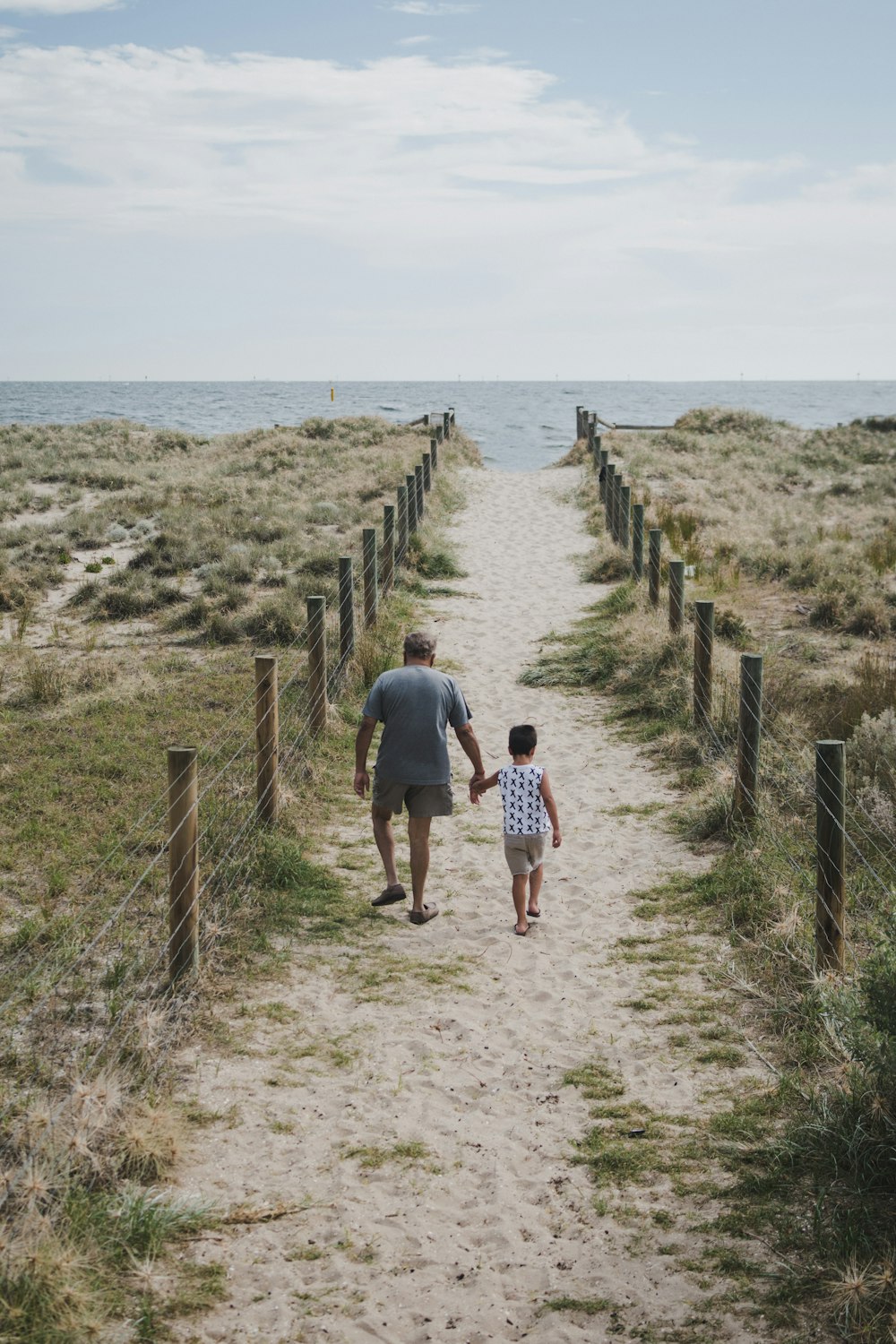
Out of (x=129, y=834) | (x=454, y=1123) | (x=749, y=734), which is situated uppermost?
(x=749, y=734)

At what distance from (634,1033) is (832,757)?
169cm

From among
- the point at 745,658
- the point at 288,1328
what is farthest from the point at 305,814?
the point at 288,1328

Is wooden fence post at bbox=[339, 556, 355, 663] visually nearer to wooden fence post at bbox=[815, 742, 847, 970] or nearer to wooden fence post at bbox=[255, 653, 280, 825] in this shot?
wooden fence post at bbox=[255, 653, 280, 825]

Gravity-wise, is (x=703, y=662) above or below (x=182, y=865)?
above

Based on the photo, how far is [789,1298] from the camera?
381cm

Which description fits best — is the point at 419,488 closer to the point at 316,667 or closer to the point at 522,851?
the point at 316,667

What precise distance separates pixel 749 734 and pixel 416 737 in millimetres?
2649

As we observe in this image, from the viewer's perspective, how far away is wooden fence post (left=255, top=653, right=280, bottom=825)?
7.98 metres

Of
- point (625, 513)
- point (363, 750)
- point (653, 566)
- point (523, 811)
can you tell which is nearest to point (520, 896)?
point (523, 811)

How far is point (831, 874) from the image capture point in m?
5.70

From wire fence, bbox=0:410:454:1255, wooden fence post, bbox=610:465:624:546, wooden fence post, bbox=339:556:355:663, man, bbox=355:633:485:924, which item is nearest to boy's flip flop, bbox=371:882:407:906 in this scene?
man, bbox=355:633:485:924

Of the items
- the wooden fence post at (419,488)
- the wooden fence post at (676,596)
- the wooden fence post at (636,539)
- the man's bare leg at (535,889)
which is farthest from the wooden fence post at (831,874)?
the wooden fence post at (419,488)

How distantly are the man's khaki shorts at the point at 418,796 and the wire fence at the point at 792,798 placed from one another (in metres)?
2.04

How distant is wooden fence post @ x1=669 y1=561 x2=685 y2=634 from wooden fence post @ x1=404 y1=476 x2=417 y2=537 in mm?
7673
